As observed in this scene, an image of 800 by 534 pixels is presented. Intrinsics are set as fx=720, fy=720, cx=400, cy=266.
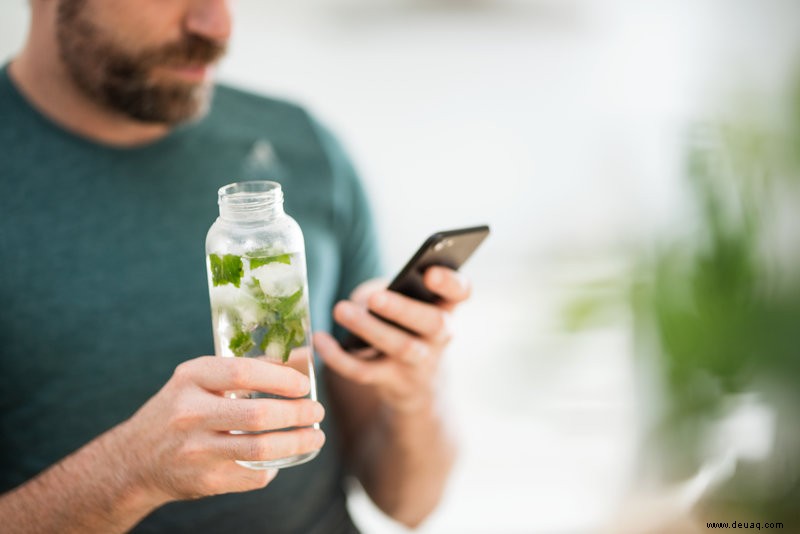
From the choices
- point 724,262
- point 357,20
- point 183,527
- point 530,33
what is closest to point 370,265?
point 183,527

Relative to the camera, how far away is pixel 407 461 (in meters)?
1.54

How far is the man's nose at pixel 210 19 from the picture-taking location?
137 cm

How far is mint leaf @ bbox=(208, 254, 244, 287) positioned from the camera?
93 centimetres

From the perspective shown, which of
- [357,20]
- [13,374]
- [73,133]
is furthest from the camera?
[357,20]

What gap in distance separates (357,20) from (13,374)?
1716 millimetres

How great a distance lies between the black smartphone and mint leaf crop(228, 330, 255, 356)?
28 cm

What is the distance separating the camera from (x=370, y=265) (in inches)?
66.0

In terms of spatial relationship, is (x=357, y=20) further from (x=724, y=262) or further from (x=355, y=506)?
(x=355, y=506)

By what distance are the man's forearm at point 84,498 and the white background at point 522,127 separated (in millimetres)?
1663

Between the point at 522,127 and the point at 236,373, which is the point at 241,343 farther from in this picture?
the point at 522,127

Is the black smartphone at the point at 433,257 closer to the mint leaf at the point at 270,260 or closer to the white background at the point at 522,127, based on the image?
the mint leaf at the point at 270,260

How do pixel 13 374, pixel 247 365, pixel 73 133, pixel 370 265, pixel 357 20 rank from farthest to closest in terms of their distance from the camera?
1. pixel 357 20
2. pixel 370 265
3. pixel 73 133
4. pixel 13 374
5. pixel 247 365

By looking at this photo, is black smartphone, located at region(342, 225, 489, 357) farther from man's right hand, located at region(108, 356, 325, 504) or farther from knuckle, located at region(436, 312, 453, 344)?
man's right hand, located at region(108, 356, 325, 504)

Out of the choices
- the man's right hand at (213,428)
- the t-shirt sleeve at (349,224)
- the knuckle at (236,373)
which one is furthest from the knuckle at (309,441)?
the t-shirt sleeve at (349,224)
